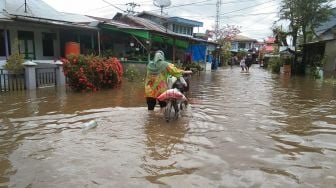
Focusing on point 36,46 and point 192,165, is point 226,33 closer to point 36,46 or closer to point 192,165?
point 36,46

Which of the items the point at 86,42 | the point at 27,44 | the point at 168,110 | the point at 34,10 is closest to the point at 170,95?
the point at 168,110

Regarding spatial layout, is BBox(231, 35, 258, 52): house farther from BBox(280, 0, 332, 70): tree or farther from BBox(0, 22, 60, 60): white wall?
BBox(0, 22, 60, 60): white wall

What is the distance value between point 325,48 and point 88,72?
20.0 metres

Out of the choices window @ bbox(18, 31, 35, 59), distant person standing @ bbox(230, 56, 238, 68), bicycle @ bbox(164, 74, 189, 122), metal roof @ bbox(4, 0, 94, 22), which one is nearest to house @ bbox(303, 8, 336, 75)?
metal roof @ bbox(4, 0, 94, 22)

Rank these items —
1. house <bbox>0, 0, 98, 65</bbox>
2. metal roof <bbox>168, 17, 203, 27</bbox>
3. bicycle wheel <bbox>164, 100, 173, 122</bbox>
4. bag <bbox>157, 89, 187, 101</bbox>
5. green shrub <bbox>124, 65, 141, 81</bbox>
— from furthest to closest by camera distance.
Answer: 1. metal roof <bbox>168, 17, 203, 27</bbox>
2. green shrub <bbox>124, 65, 141, 81</bbox>
3. house <bbox>0, 0, 98, 65</bbox>
4. bicycle wheel <bbox>164, 100, 173, 122</bbox>
5. bag <bbox>157, 89, 187, 101</bbox>

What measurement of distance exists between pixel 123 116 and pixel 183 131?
7.20 ft

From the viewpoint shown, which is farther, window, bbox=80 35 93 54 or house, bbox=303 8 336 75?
window, bbox=80 35 93 54

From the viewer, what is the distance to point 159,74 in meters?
8.50

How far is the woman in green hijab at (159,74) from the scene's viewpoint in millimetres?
8344

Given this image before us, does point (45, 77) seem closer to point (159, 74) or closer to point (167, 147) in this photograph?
point (159, 74)

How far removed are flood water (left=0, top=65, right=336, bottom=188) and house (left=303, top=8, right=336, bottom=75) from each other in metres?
16.9

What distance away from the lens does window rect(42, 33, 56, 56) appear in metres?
23.6

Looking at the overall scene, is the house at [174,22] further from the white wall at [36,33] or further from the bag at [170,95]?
the bag at [170,95]

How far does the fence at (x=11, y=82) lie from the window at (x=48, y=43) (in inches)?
362
